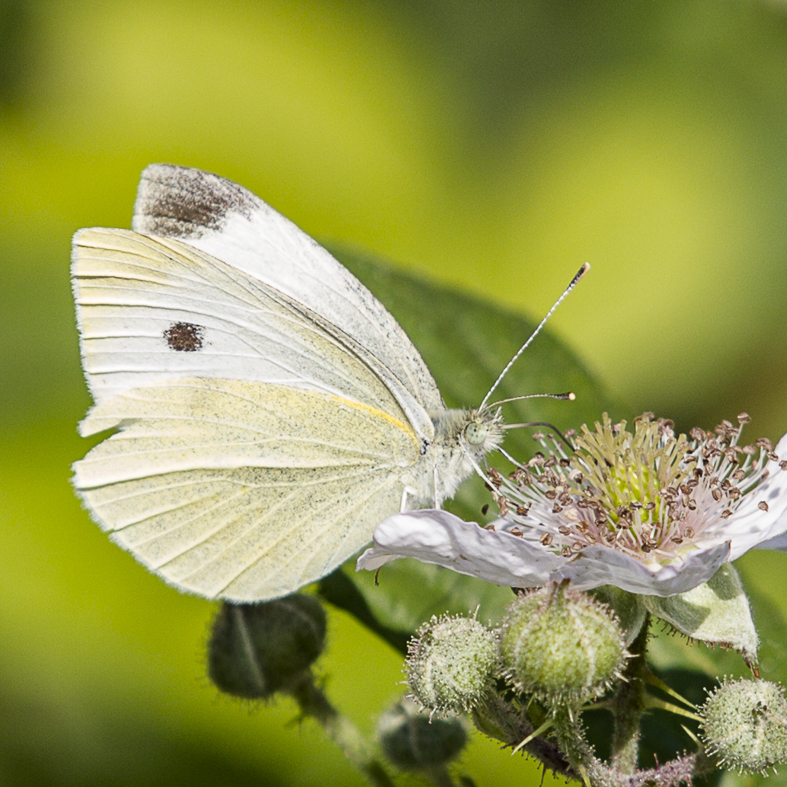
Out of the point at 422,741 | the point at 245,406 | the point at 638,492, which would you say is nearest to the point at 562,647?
the point at 638,492

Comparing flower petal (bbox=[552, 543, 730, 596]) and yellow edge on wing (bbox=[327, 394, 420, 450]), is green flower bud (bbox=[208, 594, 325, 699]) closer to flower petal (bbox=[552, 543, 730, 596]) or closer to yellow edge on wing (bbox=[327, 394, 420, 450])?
yellow edge on wing (bbox=[327, 394, 420, 450])

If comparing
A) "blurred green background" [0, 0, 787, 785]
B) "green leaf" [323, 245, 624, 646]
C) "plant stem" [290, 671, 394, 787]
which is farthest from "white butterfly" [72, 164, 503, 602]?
"blurred green background" [0, 0, 787, 785]

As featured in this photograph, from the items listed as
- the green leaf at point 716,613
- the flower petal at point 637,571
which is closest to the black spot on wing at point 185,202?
the flower petal at point 637,571

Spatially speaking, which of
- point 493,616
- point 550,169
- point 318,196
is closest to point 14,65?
point 318,196

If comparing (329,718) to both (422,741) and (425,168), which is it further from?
(425,168)

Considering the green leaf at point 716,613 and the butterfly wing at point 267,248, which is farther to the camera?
the butterfly wing at point 267,248

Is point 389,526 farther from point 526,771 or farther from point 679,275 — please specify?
point 679,275

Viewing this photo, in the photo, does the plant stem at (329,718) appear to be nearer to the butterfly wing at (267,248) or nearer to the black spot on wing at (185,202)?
the butterfly wing at (267,248)
